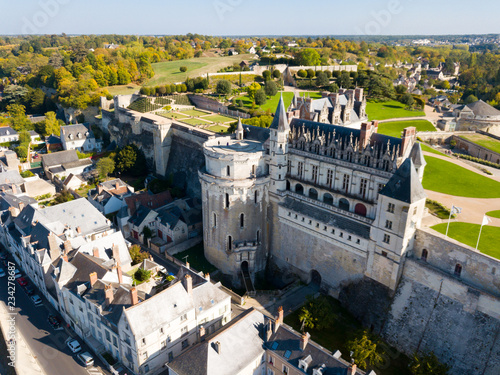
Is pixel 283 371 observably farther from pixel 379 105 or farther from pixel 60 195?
pixel 379 105

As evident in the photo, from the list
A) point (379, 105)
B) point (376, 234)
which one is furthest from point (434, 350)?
point (379, 105)

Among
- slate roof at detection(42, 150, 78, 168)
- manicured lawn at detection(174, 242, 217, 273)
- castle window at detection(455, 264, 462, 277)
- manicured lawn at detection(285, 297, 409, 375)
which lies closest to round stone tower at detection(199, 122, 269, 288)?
manicured lawn at detection(174, 242, 217, 273)

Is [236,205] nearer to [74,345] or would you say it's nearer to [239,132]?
[239,132]

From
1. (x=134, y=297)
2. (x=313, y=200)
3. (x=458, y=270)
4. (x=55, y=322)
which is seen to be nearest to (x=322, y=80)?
(x=313, y=200)

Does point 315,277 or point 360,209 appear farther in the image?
point 315,277

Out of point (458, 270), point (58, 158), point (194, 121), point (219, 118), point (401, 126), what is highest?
point (194, 121)

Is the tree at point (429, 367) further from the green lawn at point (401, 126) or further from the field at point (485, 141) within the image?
the green lawn at point (401, 126)

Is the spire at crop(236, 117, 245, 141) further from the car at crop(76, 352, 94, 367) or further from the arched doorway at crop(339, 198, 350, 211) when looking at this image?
the car at crop(76, 352, 94, 367)

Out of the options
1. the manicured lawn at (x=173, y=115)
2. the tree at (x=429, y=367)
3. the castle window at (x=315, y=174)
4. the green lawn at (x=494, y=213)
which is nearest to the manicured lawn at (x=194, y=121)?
the manicured lawn at (x=173, y=115)
